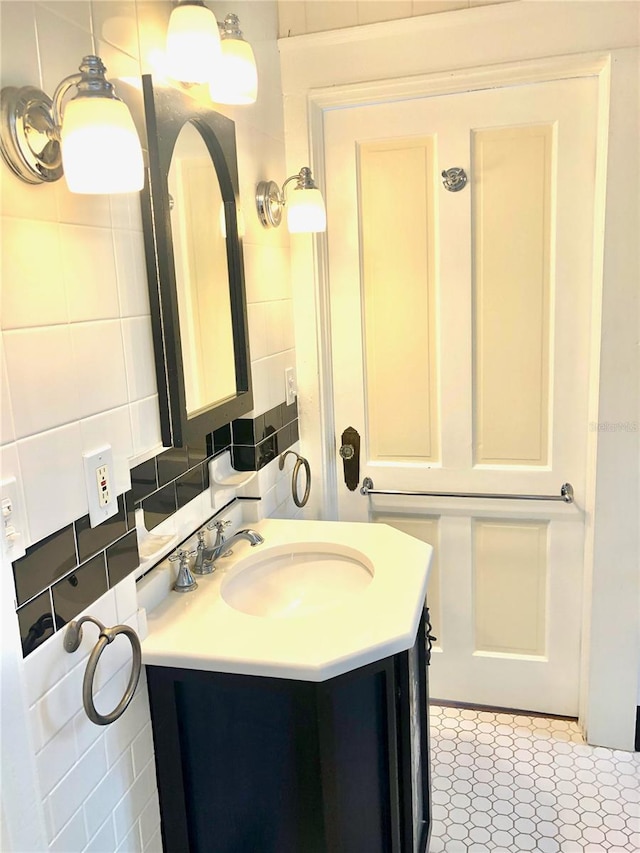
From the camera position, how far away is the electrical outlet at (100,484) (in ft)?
3.52

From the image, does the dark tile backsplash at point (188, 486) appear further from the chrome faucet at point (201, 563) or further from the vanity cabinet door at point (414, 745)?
the vanity cabinet door at point (414, 745)

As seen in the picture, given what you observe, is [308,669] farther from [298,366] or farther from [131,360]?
[298,366]

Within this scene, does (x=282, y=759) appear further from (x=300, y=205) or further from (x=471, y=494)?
(x=300, y=205)

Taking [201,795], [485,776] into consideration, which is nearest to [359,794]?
[201,795]

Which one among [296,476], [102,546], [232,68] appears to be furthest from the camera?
[296,476]

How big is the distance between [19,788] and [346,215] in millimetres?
1676

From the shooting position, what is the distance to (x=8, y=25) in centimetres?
89

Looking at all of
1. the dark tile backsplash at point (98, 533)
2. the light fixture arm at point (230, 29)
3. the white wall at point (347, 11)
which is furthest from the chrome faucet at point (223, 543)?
the white wall at point (347, 11)

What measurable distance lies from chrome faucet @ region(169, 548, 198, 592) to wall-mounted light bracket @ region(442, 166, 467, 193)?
1.25 metres

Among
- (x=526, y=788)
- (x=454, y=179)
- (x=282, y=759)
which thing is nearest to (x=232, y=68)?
(x=454, y=179)

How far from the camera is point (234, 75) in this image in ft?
4.52

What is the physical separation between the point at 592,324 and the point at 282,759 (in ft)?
4.56

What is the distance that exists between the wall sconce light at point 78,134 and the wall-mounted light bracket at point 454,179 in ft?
4.01

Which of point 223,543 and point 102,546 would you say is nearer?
point 102,546
